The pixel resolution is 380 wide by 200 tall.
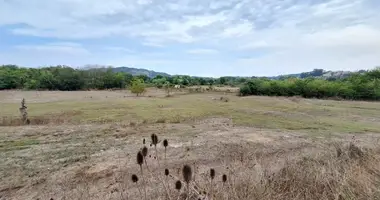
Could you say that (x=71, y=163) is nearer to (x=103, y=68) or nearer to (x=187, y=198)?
(x=187, y=198)

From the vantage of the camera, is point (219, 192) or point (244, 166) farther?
point (244, 166)

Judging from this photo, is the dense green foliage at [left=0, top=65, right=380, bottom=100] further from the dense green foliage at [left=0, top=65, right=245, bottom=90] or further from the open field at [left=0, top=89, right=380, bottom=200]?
the open field at [left=0, top=89, right=380, bottom=200]

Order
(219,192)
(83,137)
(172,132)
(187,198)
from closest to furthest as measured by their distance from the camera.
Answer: (187,198)
(219,192)
(83,137)
(172,132)

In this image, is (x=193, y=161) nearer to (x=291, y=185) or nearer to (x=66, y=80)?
(x=291, y=185)

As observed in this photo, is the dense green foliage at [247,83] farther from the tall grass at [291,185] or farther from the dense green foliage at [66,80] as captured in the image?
the tall grass at [291,185]

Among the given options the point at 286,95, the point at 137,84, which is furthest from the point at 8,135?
the point at 286,95

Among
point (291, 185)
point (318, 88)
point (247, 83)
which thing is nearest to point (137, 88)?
point (247, 83)

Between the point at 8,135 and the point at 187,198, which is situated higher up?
the point at 187,198

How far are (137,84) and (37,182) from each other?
5068 cm

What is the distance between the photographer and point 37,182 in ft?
31.8

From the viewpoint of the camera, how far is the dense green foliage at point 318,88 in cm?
5422

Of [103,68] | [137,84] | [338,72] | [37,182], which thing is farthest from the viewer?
[338,72]

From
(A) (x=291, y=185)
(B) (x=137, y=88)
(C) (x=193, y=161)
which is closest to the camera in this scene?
(A) (x=291, y=185)

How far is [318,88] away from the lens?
57781mm
